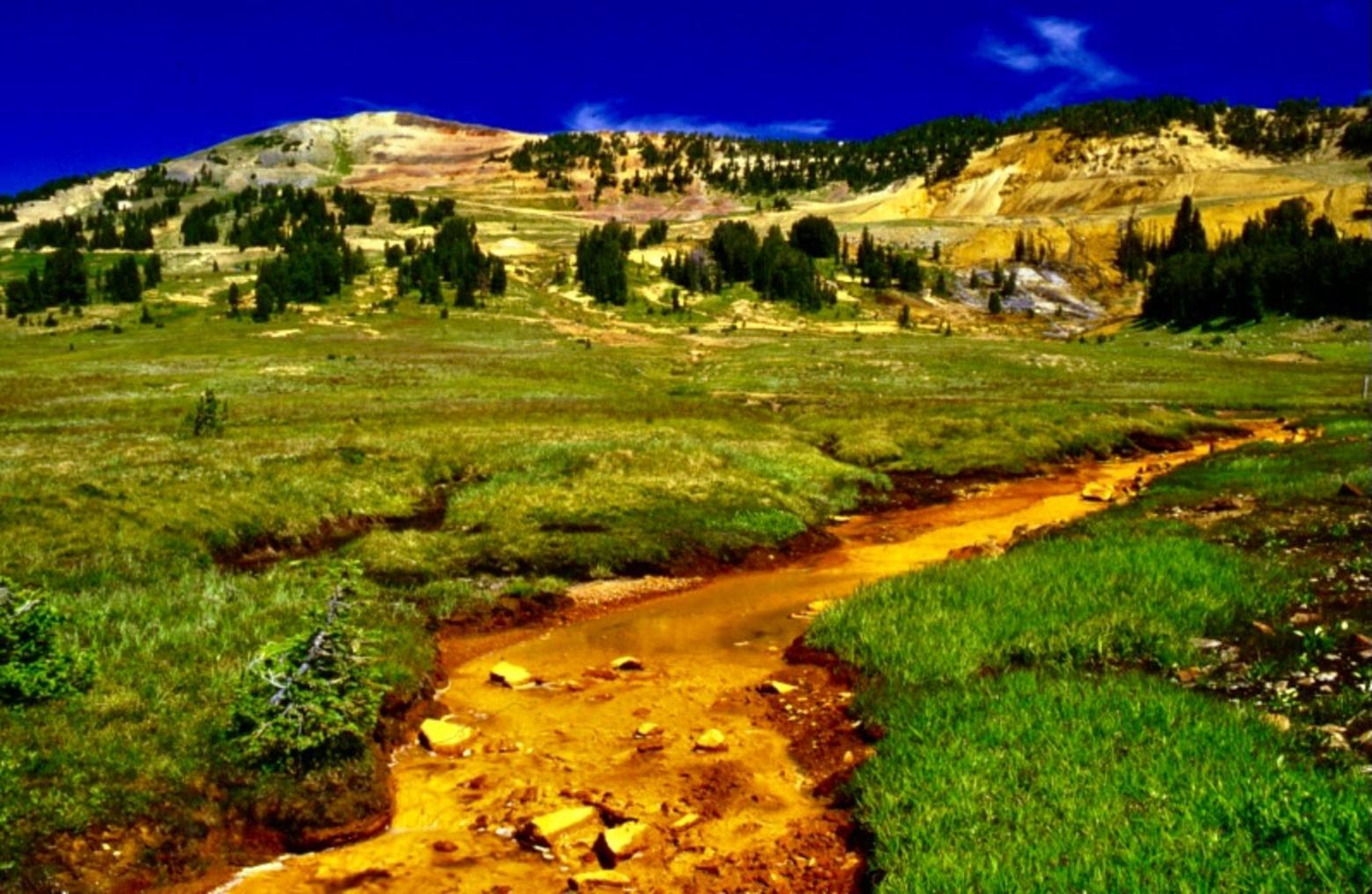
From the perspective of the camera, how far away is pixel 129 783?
29.9ft

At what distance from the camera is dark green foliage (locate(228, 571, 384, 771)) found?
982 cm

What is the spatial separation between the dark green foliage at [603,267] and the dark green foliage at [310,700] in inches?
5381

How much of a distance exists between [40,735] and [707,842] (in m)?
7.44

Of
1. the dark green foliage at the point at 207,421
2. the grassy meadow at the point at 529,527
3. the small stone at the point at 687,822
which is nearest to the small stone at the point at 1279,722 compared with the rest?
the grassy meadow at the point at 529,527

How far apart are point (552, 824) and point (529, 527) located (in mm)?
15484

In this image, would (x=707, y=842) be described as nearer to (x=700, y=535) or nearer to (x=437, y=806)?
(x=437, y=806)

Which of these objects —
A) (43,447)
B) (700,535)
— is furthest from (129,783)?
(43,447)

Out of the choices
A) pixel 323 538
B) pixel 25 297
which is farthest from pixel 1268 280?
pixel 25 297

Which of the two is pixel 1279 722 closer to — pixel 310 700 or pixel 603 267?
pixel 310 700

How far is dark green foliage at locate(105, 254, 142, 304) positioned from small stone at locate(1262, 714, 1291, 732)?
6687 inches

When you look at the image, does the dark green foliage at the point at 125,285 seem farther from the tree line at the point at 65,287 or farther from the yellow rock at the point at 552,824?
the yellow rock at the point at 552,824

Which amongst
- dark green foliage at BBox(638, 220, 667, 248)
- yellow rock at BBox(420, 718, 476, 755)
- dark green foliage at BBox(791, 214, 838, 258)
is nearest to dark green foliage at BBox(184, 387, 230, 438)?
yellow rock at BBox(420, 718, 476, 755)

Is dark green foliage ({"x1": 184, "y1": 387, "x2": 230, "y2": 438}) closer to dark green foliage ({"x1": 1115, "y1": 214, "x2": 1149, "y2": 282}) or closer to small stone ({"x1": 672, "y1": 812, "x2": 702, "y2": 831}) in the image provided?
small stone ({"x1": 672, "y1": 812, "x2": 702, "y2": 831})

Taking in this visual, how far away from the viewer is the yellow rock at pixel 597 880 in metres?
8.10
